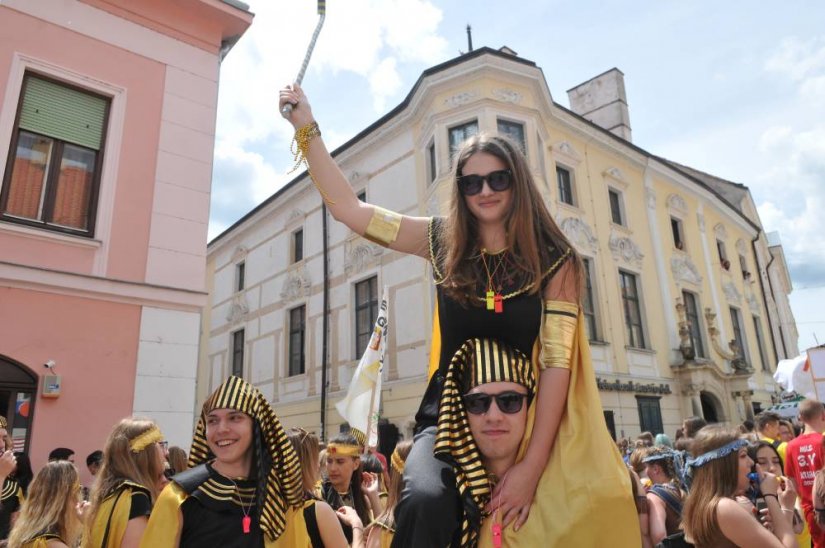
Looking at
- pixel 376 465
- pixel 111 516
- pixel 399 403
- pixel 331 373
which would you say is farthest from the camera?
pixel 331 373

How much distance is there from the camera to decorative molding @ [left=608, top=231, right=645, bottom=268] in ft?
63.8

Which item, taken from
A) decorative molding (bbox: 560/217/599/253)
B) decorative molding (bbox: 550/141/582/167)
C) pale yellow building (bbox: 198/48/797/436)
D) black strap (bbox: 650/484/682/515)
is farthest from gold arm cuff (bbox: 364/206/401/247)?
decorative molding (bbox: 550/141/582/167)

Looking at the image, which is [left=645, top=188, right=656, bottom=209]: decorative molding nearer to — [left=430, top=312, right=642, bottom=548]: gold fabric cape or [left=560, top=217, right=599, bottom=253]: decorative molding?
[left=560, top=217, right=599, bottom=253]: decorative molding

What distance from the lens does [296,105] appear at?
8.45 feet

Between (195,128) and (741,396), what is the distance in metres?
20.3

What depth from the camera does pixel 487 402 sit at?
6.53 feet

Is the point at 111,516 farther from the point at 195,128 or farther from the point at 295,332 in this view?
the point at 295,332

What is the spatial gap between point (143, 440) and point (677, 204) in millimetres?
23003

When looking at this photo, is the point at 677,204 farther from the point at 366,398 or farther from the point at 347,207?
the point at 347,207

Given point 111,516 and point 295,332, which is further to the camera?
point 295,332

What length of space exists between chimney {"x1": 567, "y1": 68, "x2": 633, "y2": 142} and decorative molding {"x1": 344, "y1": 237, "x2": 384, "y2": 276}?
38.8 ft

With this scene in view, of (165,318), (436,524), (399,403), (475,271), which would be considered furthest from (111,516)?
(399,403)

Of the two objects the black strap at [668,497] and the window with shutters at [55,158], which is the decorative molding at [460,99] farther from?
the black strap at [668,497]

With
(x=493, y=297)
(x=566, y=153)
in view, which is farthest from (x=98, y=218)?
(x=566, y=153)
